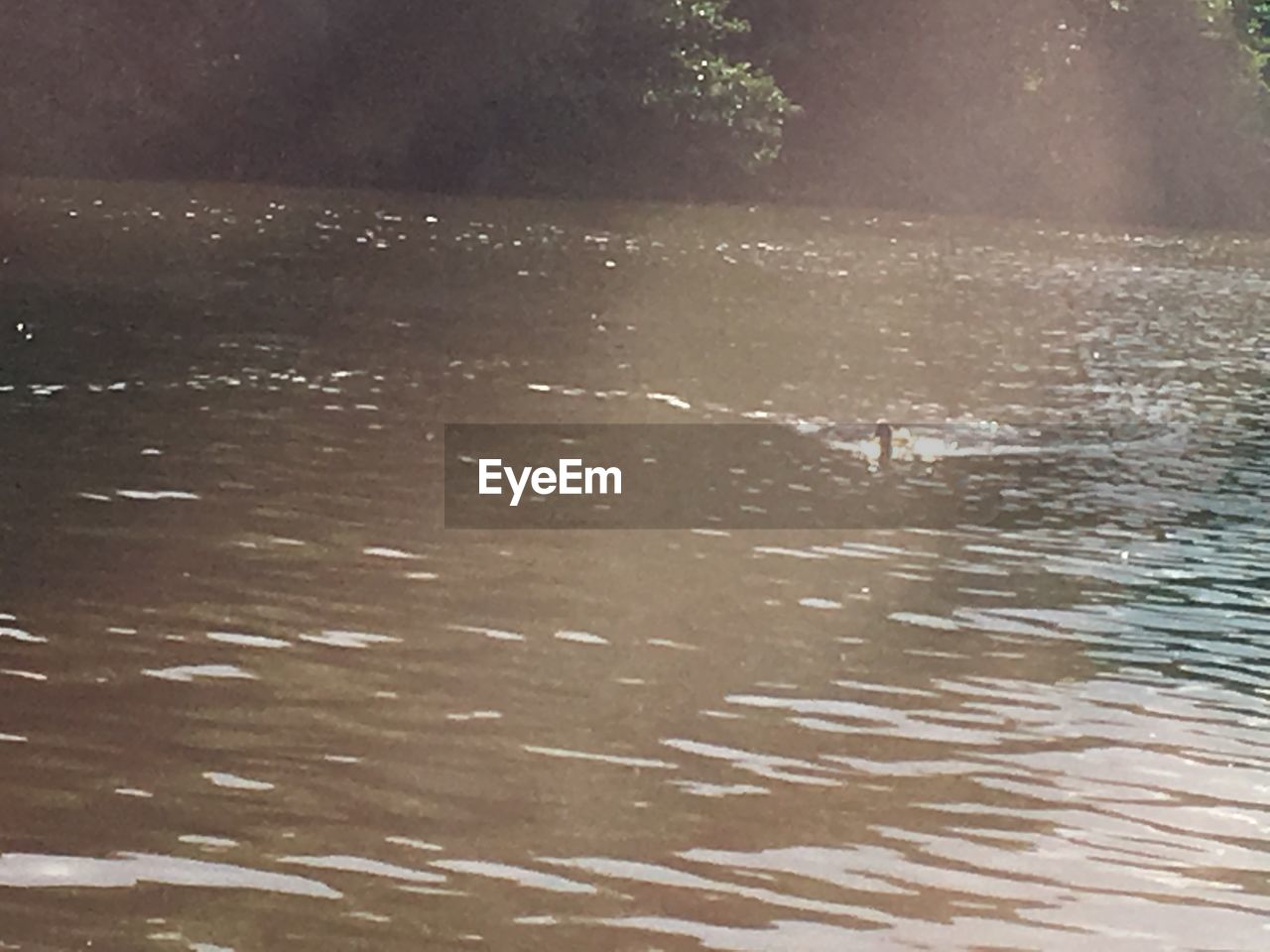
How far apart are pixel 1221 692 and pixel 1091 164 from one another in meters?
80.7

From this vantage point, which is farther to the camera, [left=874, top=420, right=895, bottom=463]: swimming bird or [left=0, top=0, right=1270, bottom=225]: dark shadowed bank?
[left=0, top=0, right=1270, bottom=225]: dark shadowed bank

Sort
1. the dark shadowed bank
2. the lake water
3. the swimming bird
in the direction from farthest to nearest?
the dark shadowed bank
the swimming bird
the lake water

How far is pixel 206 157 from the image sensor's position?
74250mm

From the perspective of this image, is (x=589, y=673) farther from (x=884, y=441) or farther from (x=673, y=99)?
(x=673, y=99)

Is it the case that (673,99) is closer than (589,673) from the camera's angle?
No

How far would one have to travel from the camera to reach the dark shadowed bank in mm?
72125

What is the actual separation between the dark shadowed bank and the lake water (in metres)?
40.8

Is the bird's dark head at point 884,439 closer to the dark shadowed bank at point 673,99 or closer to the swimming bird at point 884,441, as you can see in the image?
the swimming bird at point 884,441

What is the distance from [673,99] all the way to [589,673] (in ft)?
211

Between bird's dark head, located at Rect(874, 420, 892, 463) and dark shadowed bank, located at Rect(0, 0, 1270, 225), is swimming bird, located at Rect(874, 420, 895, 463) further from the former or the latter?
dark shadowed bank, located at Rect(0, 0, 1270, 225)

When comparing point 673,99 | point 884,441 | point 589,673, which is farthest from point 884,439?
point 673,99

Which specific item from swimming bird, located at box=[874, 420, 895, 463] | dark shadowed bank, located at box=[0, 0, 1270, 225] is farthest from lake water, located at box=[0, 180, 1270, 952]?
dark shadowed bank, located at box=[0, 0, 1270, 225]

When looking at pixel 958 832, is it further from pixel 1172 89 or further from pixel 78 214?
pixel 1172 89

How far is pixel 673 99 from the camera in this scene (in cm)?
7750
